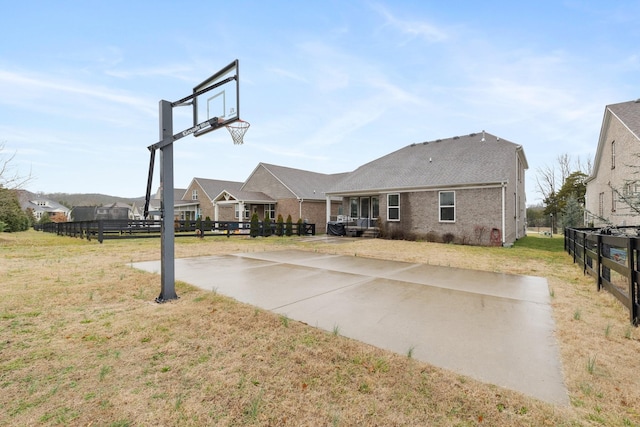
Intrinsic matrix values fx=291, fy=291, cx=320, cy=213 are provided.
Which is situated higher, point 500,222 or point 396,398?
point 500,222

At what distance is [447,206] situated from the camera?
Answer: 1559 cm

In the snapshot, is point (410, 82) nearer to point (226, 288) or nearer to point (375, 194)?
point (375, 194)

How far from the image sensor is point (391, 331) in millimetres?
3613

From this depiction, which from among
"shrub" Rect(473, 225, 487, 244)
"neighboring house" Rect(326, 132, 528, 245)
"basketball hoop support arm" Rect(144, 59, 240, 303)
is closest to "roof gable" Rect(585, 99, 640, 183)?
"neighboring house" Rect(326, 132, 528, 245)

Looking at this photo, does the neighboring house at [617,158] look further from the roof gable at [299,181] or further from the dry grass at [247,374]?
the roof gable at [299,181]

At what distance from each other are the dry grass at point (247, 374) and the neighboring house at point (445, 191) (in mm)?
10757

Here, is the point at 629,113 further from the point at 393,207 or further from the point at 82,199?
the point at 82,199

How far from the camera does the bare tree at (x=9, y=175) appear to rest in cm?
1948

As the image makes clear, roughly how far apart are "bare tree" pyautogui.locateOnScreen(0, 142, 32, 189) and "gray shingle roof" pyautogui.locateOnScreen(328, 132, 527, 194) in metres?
21.7

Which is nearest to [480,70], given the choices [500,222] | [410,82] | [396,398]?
[410,82]

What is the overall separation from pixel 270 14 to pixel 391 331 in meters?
12.6

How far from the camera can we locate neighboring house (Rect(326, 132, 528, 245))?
14461mm

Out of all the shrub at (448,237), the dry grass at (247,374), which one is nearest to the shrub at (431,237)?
the shrub at (448,237)

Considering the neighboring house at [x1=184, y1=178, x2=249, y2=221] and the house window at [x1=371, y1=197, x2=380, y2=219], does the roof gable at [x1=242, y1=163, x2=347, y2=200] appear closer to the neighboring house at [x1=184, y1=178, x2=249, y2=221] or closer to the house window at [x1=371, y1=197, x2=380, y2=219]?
the neighboring house at [x1=184, y1=178, x2=249, y2=221]
